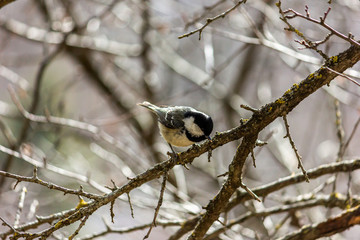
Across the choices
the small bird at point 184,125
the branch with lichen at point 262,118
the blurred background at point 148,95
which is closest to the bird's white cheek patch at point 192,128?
the small bird at point 184,125

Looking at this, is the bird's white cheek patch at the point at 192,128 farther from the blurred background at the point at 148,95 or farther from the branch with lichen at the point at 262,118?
the blurred background at the point at 148,95

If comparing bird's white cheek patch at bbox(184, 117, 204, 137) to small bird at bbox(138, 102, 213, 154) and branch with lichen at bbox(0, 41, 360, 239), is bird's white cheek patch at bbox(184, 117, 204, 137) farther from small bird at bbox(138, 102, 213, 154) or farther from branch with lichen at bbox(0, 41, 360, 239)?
branch with lichen at bbox(0, 41, 360, 239)

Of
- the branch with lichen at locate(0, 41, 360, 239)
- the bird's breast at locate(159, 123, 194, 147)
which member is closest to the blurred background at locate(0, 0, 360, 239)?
the bird's breast at locate(159, 123, 194, 147)

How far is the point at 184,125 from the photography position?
3420mm

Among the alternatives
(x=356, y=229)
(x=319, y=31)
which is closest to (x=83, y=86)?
(x=319, y=31)

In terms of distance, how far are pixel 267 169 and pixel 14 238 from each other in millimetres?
4925

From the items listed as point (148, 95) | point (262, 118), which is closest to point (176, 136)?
point (262, 118)

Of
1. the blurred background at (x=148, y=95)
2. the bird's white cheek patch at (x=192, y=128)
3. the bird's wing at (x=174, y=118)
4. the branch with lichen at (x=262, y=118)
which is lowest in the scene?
the branch with lichen at (x=262, y=118)

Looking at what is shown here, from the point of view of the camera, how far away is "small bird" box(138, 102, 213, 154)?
128 inches

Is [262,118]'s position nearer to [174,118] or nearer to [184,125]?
[184,125]

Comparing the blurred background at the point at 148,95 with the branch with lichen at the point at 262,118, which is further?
the blurred background at the point at 148,95

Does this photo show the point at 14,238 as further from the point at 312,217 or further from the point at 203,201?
the point at 203,201

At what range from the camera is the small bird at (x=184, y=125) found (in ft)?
10.7

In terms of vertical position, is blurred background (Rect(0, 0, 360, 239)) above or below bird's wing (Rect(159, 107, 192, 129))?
above
